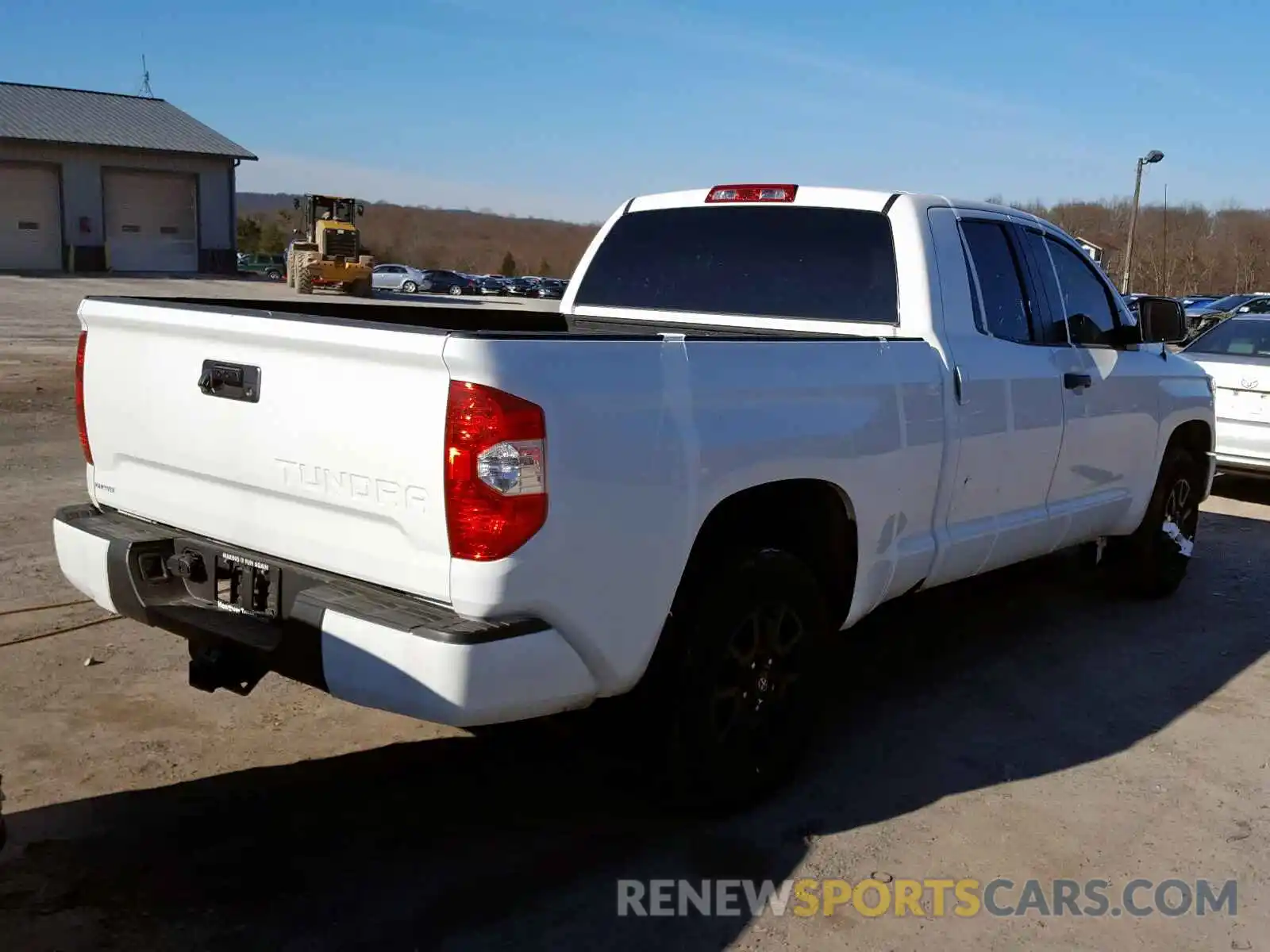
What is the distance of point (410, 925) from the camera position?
3.27 metres

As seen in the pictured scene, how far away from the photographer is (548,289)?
60.2 meters

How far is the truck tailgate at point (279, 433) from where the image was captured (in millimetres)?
3105

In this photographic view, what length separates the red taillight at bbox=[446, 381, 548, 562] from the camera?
300cm

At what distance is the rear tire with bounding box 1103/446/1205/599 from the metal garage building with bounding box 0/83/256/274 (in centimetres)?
4454

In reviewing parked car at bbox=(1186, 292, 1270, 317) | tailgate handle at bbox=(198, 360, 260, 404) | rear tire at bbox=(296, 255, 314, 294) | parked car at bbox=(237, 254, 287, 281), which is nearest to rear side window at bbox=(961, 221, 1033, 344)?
tailgate handle at bbox=(198, 360, 260, 404)

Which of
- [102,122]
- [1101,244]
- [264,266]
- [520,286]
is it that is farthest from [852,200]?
[1101,244]

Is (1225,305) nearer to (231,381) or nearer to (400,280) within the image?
(231,381)

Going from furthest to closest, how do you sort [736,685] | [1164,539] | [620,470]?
[1164,539]
[736,685]
[620,470]


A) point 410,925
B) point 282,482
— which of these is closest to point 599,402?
point 282,482

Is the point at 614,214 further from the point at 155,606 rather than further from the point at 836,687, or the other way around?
the point at 155,606

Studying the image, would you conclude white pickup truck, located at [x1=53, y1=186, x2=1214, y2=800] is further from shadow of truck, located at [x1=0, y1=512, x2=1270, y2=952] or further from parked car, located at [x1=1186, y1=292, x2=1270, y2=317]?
parked car, located at [x1=1186, y1=292, x2=1270, y2=317]

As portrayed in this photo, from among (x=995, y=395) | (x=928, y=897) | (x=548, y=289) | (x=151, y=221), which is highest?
(x=151, y=221)

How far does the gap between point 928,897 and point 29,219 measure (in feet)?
156

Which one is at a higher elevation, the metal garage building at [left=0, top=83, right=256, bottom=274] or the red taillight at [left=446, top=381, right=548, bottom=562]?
the metal garage building at [left=0, top=83, right=256, bottom=274]
